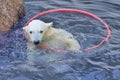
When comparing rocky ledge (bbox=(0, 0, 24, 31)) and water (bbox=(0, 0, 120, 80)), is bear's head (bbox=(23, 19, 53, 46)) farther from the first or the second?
rocky ledge (bbox=(0, 0, 24, 31))

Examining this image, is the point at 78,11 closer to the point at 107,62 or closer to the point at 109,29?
the point at 109,29

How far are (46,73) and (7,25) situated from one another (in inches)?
99.0

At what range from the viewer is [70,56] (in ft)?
27.5

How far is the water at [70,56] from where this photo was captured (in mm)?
7797

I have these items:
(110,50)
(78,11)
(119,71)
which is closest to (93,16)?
(78,11)

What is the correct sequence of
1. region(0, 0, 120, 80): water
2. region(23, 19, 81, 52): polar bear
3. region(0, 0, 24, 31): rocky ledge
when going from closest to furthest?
region(0, 0, 120, 80): water → region(23, 19, 81, 52): polar bear → region(0, 0, 24, 31): rocky ledge

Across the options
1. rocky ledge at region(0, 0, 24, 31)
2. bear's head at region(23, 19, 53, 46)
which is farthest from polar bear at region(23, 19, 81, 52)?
rocky ledge at region(0, 0, 24, 31)

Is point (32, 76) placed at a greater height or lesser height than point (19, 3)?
lesser

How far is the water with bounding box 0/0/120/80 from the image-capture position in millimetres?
7797

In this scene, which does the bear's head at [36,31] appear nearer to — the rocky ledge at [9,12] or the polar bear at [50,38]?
the polar bear at [50,38]

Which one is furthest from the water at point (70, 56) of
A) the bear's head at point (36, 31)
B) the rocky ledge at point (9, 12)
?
the bear's head at point (36, 31)

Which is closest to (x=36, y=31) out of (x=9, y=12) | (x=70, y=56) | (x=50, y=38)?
(x=50, y=38)

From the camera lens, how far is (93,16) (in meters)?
10.1

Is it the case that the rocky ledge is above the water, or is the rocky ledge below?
above
